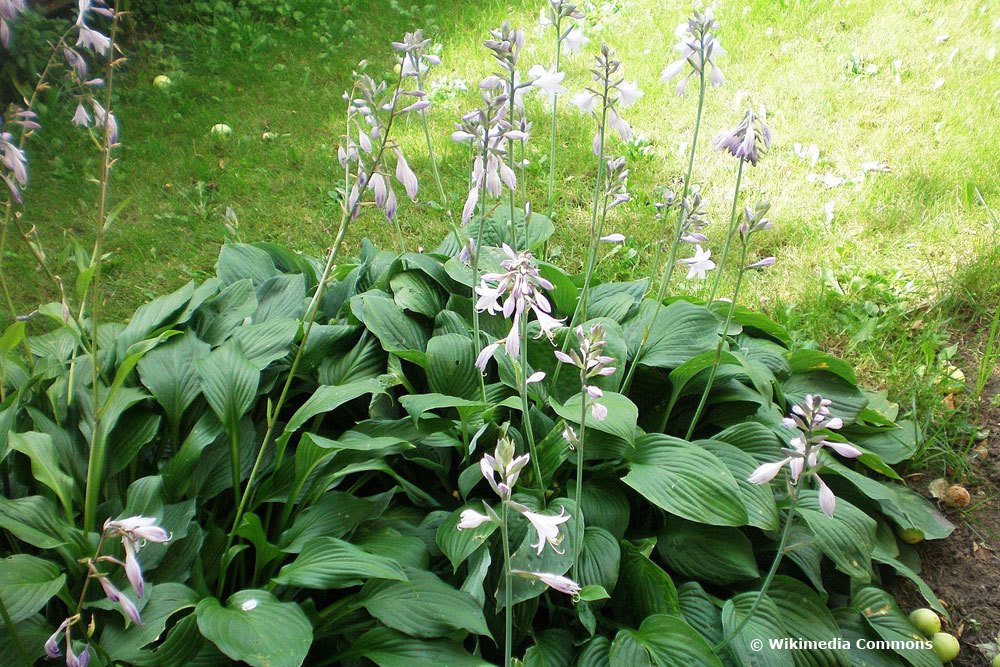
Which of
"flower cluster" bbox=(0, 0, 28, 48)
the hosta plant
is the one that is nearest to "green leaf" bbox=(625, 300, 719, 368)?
the hosta plant

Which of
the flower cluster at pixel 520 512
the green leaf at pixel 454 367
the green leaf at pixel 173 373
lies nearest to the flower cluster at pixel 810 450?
the flower cluster at pixel 520 512

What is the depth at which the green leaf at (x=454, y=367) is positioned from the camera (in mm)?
2561

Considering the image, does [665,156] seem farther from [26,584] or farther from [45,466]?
[26,584]

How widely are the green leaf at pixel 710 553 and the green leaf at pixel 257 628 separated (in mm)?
1103

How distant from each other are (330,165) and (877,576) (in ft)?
13.3

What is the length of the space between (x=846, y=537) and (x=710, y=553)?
1.35 feet

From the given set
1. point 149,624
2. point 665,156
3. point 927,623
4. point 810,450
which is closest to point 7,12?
point 149,624

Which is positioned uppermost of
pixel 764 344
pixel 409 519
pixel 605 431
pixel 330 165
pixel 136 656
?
Answer: pixel 330 165

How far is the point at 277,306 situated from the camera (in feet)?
9.73

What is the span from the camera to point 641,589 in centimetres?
216

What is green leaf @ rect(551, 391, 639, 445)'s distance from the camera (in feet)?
7.12

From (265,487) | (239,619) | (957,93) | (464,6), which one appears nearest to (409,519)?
(265,487)

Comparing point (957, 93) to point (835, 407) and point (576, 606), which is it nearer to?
point (835, 407)

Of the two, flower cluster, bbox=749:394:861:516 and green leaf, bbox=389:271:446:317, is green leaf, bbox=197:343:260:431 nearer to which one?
green leaf, bbox=389:271:446:317
